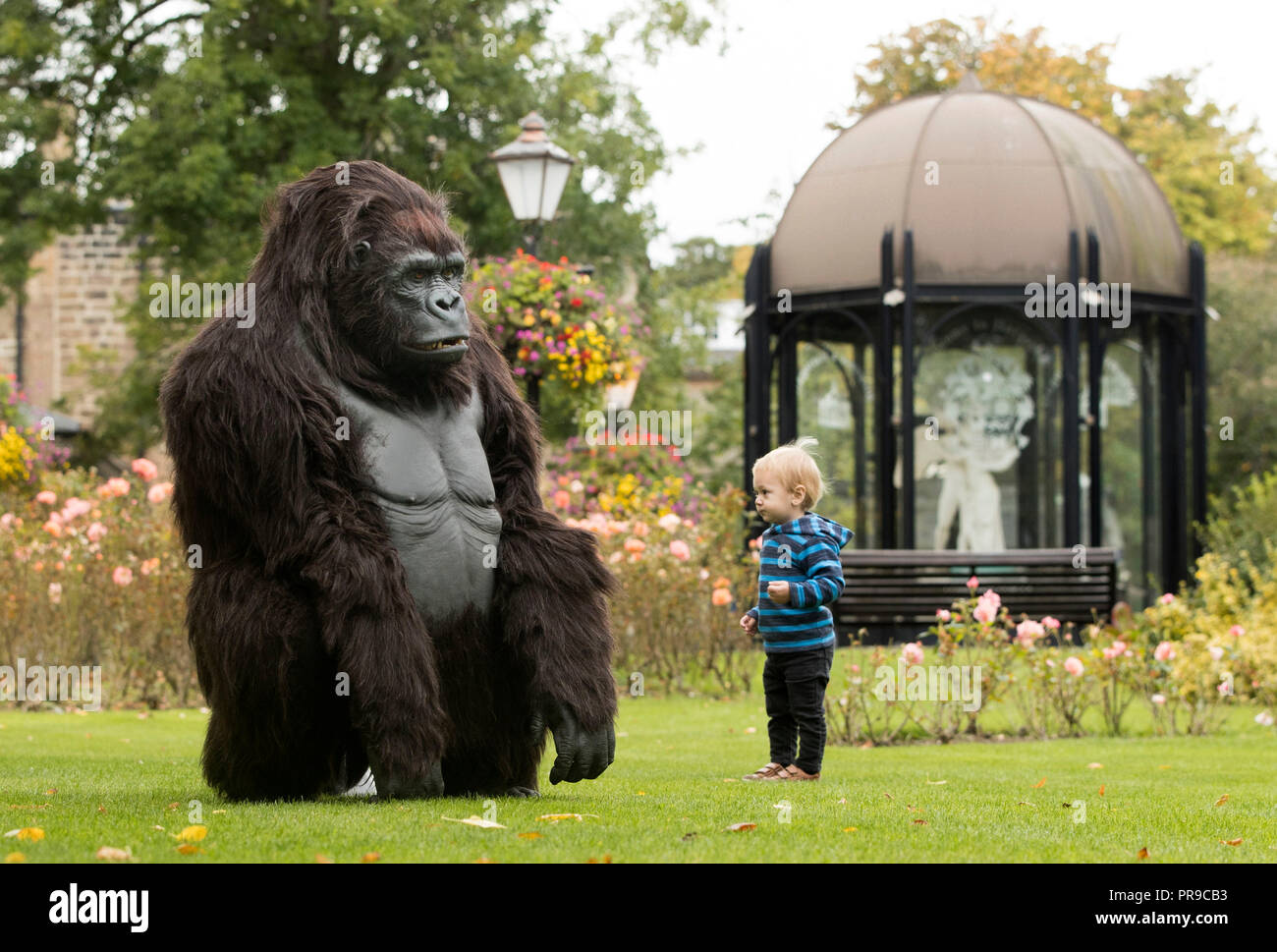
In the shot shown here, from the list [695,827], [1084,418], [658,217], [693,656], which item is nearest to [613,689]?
[695,827]

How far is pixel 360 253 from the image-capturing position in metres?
5.44

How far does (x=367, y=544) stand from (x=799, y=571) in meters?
2.03

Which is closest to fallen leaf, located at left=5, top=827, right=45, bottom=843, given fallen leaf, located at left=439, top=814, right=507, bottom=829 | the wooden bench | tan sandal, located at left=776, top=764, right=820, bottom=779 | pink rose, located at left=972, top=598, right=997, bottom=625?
Answer: fallen leaf, located at left=439, top=814, right=507, bottom=829

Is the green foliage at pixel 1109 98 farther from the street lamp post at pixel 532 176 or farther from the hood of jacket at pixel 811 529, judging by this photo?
the hood of jacket at pixel 811 529

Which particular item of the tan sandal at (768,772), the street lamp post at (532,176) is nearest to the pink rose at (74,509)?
the street lamp post at (532,176)

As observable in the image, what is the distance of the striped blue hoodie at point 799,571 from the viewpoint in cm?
657

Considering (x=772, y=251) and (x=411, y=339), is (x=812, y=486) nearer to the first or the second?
(x=411, y=339)

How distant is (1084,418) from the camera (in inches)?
671

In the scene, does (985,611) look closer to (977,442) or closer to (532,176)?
(532,176)

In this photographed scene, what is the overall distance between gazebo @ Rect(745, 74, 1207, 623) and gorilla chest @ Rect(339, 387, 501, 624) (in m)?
10.2

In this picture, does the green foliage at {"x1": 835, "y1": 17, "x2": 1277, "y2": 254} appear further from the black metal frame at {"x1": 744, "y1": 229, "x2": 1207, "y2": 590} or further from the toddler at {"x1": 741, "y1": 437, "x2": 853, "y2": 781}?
the toddler at {"x1": 741, "y1": 437, "x2": 853, "y2": 781}

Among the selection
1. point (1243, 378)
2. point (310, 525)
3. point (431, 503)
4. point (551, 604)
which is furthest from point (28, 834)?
point (1243, 378)

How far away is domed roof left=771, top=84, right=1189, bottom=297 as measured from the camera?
52.7 feet

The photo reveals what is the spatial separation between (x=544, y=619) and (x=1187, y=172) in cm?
2717
